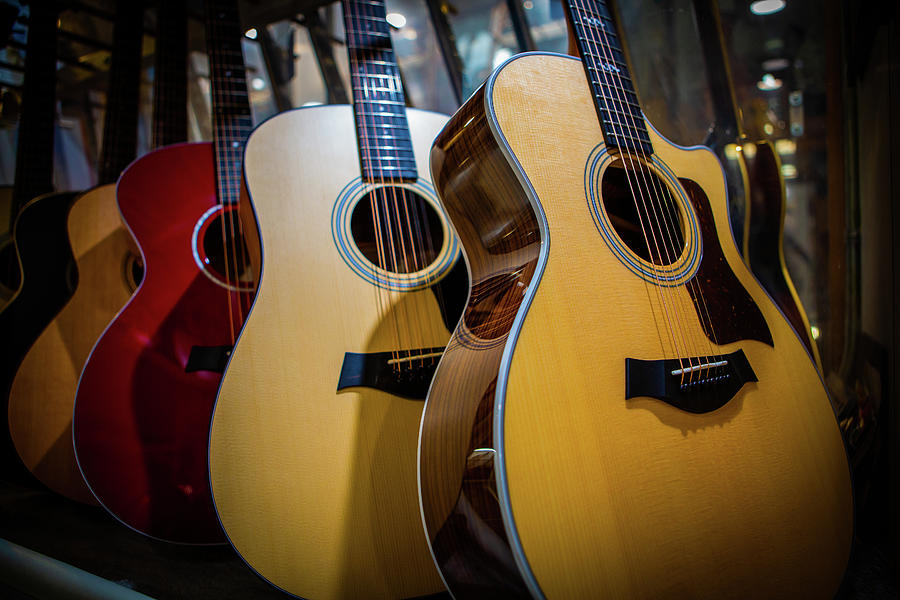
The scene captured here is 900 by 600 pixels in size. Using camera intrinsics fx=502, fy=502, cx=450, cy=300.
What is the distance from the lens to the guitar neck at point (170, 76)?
1606 millimetres

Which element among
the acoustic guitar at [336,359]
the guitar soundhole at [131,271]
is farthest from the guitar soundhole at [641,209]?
the guitar soundhole at [131,271]

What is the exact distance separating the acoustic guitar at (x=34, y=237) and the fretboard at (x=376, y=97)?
0.96 metres

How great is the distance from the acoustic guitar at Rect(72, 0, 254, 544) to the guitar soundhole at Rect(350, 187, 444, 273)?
353 mm

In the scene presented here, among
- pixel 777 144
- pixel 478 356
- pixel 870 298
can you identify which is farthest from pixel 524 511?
pixel 777 144

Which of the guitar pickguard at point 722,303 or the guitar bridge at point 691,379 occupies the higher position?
the guitar pickguard at point 722,303

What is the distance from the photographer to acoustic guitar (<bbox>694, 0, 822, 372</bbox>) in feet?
3.56

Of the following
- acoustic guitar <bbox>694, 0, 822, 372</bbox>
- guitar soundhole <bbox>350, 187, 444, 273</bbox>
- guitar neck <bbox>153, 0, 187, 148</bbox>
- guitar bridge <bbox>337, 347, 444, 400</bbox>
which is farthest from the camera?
guitar neck <bbox>153, 0, 187, 148</bbox>

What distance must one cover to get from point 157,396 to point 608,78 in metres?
1.08

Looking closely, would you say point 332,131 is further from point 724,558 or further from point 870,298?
point 870,298

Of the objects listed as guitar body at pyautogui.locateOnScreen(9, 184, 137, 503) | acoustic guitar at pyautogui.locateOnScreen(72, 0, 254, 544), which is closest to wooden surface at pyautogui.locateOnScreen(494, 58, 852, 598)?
acoustic guitar at pyautogui.locateOnScreen(72, 0, 254, 544)

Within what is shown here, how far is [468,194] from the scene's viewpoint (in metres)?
0.81

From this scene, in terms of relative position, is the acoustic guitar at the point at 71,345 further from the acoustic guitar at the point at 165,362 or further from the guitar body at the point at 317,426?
the guitar body at the point at 317,426

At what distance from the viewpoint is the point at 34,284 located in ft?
4.44

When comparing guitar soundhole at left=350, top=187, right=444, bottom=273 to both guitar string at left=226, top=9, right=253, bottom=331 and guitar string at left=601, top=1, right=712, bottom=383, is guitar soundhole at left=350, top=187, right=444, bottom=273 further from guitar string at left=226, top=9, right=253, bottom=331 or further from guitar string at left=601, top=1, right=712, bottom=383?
guitar string at left=601, top=1, right=712, bottom=383
